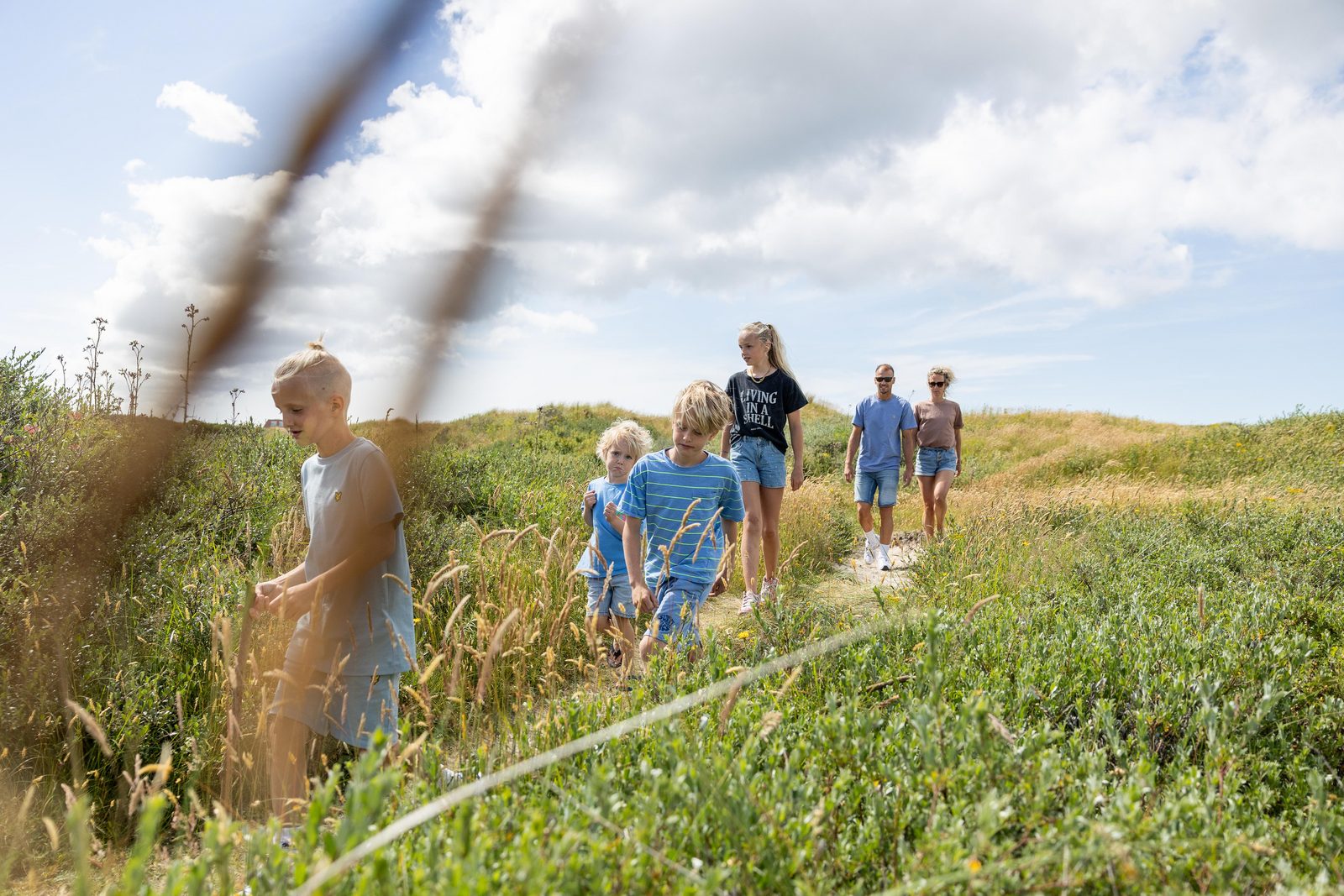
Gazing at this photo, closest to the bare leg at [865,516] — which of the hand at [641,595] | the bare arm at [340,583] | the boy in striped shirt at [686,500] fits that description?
the boy in striped shirt at [686,500]

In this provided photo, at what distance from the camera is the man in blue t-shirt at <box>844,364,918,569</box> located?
8070mm

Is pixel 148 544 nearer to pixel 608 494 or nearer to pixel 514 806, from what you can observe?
pixel 608 494

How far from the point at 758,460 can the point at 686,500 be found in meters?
1.92

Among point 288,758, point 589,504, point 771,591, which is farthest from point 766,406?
point 288,758

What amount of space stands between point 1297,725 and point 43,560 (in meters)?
5.98

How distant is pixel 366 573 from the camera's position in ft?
9.31

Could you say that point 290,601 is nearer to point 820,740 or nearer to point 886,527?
point 820,740

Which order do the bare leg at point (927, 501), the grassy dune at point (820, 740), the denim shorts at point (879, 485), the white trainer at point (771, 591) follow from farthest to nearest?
the bare leg at point (927, 501) < the denim shorts at point (879, 485) < the white trainer at point (771, 591) < the grassy dune at point (820, 740)

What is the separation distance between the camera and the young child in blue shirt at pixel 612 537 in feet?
14.0

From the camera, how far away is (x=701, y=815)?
172cm

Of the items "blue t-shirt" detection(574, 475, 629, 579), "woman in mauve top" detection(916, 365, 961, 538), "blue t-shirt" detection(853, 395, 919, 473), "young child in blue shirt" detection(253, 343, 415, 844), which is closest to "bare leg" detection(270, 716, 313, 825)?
"young child in blue shirt" detection(253, 343, 415, 844)

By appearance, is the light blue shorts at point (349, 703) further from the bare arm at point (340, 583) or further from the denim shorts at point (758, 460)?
the denim shorts at point (758, 460)

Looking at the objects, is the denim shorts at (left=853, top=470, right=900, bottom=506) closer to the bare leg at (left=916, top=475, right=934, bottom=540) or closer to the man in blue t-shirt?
the man in blue t-shirt

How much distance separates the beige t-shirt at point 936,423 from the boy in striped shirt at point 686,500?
4.94 m
